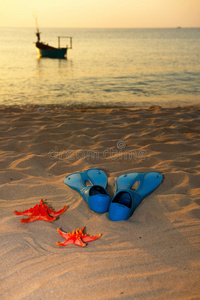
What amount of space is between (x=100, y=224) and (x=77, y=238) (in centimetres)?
30

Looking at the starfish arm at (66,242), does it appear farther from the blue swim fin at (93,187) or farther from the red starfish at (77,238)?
the blue swim fin at (93,187)

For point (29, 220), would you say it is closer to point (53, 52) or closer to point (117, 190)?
point (117, 190)

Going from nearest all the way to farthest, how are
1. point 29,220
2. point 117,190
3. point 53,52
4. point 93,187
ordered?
1. point 29,220
2. point 93,187
3. point 117,190
4. point 53,52

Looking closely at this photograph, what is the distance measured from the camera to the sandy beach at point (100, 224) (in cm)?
155

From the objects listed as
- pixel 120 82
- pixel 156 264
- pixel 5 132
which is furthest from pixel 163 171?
pixel 120 82

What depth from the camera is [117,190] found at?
260 centimetres

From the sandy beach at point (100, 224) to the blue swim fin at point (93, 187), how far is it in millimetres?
71

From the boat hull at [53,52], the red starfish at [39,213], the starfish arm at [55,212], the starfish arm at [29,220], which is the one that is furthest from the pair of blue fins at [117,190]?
the boat hull at [53,52]

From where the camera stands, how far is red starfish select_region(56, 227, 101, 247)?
187cm

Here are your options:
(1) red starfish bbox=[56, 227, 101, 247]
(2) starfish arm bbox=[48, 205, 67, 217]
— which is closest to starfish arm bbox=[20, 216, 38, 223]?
(2) starfish arm bbox=[48, 205, 67, 217]

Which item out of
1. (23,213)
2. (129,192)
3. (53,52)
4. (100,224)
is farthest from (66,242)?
(53,52)

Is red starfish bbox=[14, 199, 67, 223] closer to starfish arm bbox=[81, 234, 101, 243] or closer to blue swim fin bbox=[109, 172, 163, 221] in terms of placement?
starfish arm bbox=[81, 234, 101, 243]

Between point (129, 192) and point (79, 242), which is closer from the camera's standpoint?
point (79, 242)

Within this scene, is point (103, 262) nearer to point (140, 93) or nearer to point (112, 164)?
point (112, 164)
